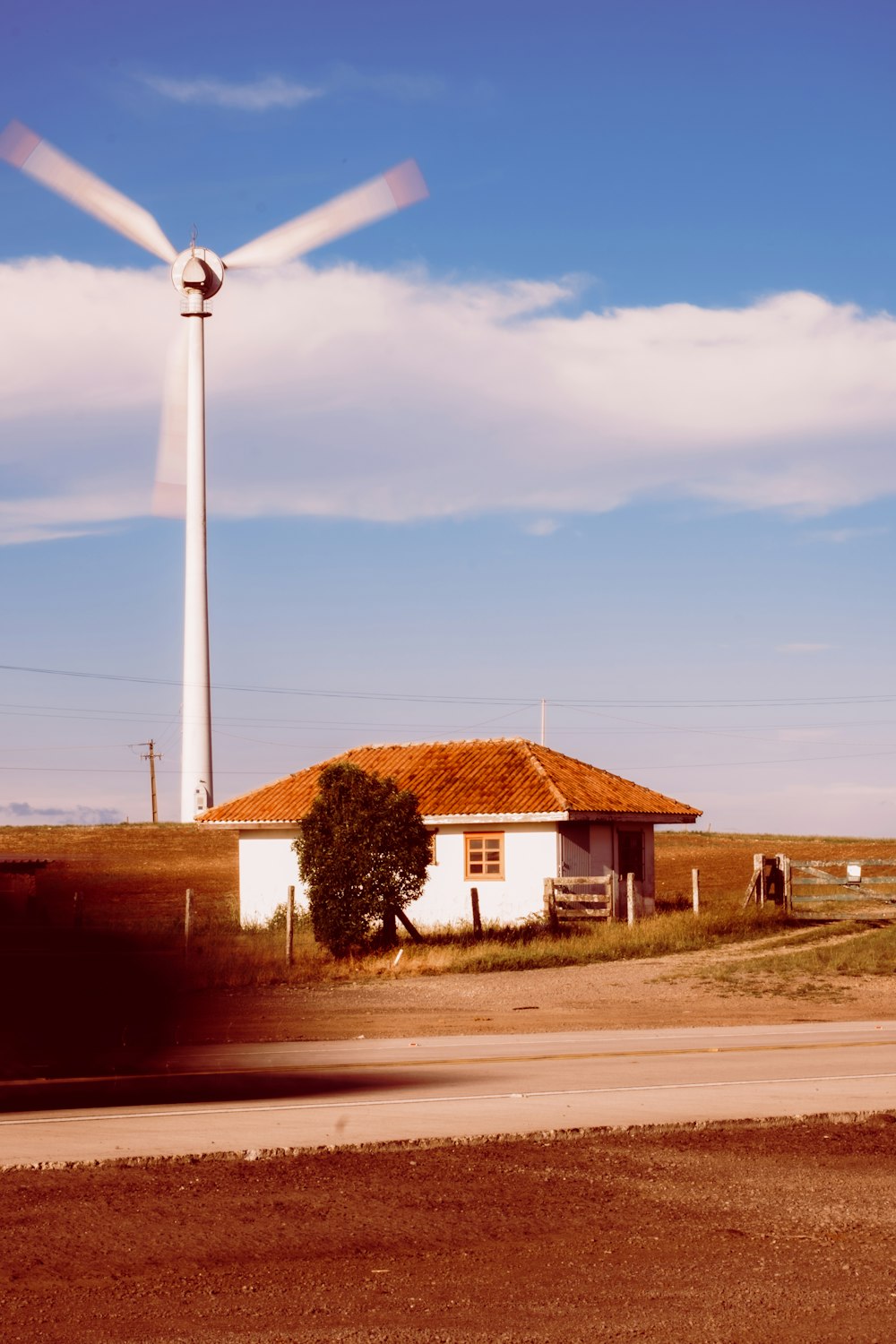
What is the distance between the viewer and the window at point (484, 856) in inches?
1451

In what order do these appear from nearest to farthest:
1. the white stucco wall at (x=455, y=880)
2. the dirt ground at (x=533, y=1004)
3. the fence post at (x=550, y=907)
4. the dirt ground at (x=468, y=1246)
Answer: the dirt ground at (x=468, y=1246) → the dirt ground at (x=533, y=1004) → the fence post at (x=550, y=907) → the white stucco wall at (x=455, y=880)

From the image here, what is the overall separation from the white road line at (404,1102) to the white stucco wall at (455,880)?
21.9 m

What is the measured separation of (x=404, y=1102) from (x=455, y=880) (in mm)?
24800

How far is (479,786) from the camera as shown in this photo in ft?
125

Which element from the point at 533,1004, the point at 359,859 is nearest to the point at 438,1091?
the point at 533,1004

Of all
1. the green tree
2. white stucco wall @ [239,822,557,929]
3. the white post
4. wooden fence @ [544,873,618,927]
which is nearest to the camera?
the green tree

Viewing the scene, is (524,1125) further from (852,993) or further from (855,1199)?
(852,993)

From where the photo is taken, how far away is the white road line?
11570mm

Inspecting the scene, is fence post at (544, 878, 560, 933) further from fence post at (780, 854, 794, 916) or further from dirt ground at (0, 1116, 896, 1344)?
dirt ground at (0, 1116, 896, 1344)

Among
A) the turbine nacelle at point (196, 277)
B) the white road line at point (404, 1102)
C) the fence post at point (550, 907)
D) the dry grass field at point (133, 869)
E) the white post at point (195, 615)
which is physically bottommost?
the white road line at point (404, 1102)

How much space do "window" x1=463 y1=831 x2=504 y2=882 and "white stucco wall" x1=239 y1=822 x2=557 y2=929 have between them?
10 cm

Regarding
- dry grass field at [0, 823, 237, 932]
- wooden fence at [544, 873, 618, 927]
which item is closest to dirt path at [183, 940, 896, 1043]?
dry grass field at [0, 823, 237, 932]

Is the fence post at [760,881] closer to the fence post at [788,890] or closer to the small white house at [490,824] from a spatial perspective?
the fence post at [788,890]

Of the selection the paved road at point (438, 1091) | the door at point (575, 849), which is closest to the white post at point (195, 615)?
the door at point (575, 849)
